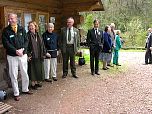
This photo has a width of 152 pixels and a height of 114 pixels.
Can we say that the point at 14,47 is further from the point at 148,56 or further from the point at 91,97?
the point at 148,56

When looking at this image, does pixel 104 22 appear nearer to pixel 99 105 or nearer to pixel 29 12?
pixel 29 12

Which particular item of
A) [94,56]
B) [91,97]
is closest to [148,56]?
[94,56]

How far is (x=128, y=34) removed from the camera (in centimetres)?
2731

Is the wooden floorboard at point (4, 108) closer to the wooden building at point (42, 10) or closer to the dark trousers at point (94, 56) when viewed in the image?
the wooden building at point (42, 10)

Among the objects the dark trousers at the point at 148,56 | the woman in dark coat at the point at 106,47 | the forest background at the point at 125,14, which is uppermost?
the forest background at the point at 125,14

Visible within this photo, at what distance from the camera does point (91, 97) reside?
7309 mm

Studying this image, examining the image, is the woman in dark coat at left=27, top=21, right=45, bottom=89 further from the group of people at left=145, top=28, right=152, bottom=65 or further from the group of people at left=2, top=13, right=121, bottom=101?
the group of people at left=145, top=28, right=152, bottom=65

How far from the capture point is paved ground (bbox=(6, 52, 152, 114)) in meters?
6.32

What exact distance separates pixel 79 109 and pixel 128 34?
21.7m

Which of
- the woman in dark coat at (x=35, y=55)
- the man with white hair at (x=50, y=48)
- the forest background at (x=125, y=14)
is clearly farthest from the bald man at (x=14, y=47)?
the forest background at (x=125, y=14)

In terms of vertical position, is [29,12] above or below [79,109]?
above

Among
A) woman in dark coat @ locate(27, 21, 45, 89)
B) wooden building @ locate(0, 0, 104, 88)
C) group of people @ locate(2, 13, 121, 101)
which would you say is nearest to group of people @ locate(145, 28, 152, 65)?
wooden building @ locate(0, 0, 104, 88)

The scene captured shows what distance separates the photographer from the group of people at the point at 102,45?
985 centimetres

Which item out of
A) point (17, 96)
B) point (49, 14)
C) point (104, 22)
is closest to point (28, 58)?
point (17, 96)
